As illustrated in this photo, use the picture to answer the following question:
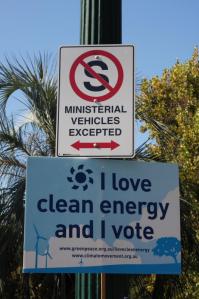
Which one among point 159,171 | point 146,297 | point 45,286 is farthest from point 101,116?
point 146,297

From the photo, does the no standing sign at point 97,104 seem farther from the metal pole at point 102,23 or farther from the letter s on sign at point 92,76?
the metal pole at point 102,23

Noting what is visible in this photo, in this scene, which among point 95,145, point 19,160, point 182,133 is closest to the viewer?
point 95,145

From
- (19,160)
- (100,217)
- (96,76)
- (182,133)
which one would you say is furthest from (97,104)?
(182,133)

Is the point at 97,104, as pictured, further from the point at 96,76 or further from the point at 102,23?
the point at 102,23

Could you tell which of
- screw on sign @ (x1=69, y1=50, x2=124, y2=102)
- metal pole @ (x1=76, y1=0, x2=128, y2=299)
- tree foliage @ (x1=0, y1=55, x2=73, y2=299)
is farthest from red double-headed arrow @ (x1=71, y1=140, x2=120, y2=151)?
tree foliage @ (x1=0, y1=55, x2=73, y2=299)

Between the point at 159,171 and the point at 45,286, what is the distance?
5.07m

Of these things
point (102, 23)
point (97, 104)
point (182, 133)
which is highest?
point (182, 133)

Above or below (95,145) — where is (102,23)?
above

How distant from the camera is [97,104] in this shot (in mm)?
3113

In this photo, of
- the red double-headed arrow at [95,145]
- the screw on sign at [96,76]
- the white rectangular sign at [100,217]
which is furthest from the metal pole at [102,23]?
the red double-headed arrow at [95,145]

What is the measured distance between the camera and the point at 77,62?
317 cm

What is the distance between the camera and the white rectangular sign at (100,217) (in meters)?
2.86

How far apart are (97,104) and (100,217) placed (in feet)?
2.15

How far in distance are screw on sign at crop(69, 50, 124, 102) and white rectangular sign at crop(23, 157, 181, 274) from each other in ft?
1.26
